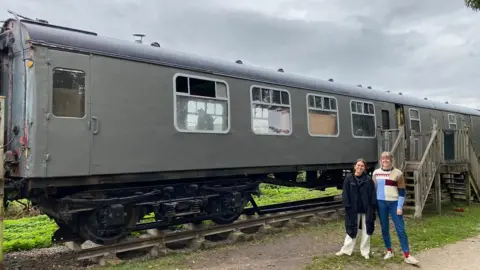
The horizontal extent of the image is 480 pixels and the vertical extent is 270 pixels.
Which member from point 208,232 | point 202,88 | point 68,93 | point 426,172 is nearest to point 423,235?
point 426,172

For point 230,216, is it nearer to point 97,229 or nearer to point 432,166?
point 97,229

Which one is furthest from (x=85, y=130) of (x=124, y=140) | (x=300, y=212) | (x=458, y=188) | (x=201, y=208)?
(x=458, y=188)

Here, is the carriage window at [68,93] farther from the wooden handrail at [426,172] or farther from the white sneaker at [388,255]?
the wooden handrail at [426,172]

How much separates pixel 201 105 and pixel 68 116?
2.41m

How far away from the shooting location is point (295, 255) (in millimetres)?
6922

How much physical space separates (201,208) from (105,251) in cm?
209

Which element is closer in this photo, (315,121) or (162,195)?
(162,195)

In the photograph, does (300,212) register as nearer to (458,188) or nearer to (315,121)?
(315,121)

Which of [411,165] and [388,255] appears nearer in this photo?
[388,255]

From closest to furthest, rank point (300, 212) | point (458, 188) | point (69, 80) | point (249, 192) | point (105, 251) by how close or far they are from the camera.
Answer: point (69, 80) → point (105, 251) → point (249, 192) → point (300, 212) → point (458, 188)

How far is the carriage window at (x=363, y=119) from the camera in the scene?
11.3m

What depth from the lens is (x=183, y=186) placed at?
772 cm

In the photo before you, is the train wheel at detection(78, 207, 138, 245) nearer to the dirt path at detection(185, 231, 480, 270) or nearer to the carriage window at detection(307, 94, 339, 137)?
the dirt path at detection(185, 231, 480, 270)

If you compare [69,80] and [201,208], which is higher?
[69,80]
